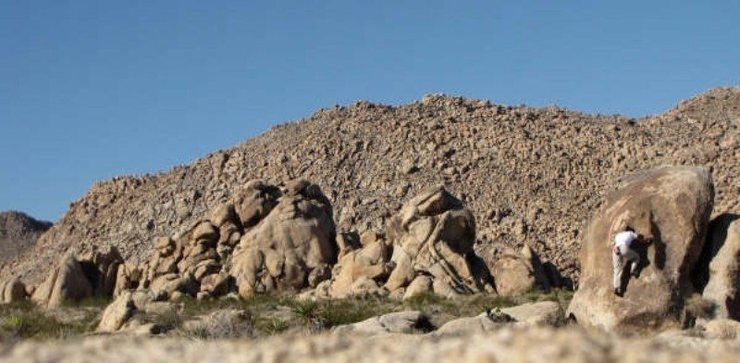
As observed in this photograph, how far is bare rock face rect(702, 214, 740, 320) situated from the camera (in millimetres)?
22125

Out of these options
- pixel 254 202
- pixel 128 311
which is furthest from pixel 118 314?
pixel 254 202

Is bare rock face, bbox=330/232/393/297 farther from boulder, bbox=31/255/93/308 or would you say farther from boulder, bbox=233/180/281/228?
boulder, bbox=31/255/93/308

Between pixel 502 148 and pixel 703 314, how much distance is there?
4248cm

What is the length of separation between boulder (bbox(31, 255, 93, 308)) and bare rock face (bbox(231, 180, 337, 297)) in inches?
241

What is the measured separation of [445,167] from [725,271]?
39.9 metres

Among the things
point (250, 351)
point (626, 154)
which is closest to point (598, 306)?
point (250, 351)

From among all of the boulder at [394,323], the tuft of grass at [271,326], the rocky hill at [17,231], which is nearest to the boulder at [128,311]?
the tuft of grass at [271,326]

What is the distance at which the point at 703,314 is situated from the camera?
71.9ft

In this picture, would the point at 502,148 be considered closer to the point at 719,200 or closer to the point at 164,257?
the point at 719,200

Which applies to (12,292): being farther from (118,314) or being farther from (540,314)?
(540,314)

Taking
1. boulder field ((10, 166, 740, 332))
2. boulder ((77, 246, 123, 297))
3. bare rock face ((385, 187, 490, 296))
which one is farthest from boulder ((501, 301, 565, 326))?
boulder ((77, 246, 123, 297))

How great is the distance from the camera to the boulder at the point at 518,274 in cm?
3497

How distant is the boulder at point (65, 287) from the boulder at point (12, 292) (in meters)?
1.02

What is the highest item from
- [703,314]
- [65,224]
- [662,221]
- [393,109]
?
[393,109]
